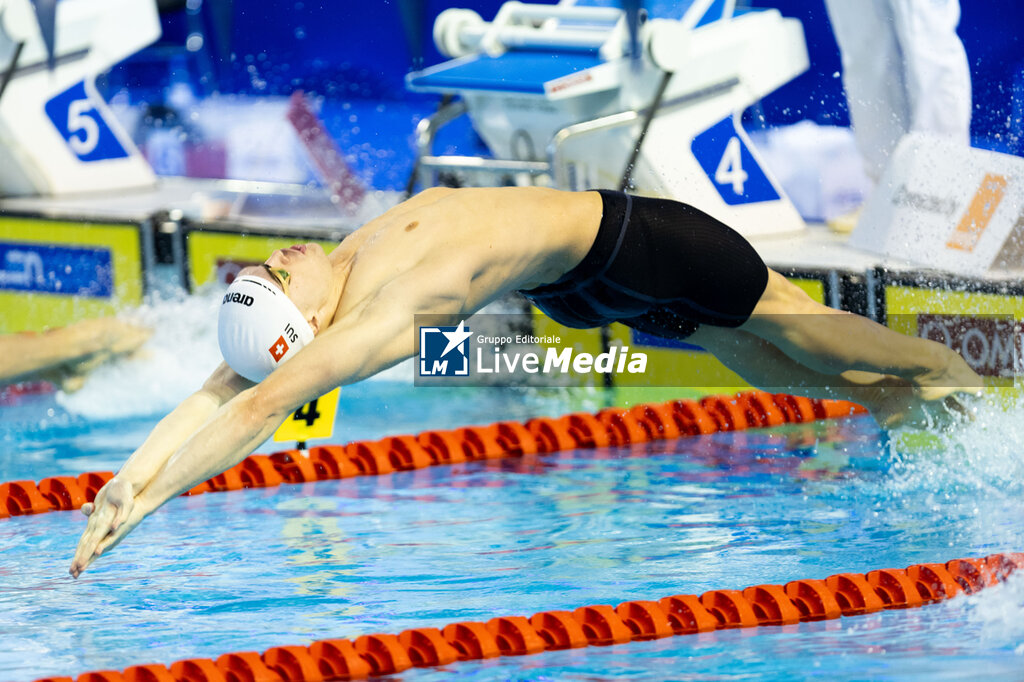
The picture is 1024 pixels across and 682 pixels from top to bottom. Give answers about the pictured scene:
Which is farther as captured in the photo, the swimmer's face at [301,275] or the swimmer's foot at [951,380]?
the swimmer's foot at [951,380]

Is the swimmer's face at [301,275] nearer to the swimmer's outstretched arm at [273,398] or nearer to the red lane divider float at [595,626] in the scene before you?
the swimmer's outstretched arm at [273,398]

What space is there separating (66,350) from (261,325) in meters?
2.33

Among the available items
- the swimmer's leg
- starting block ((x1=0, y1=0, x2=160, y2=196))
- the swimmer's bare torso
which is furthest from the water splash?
starting block ((x1=0, y1=0, x2=160, y2=196))

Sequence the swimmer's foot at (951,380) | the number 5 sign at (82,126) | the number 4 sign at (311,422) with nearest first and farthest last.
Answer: the swimmer's foot at (951,380) → the number 4 sign at (311,422) → the number 5 sign at (82,126)

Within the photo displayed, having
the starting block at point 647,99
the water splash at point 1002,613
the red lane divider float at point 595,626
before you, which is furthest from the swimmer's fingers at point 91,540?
the starting block at point 647,99

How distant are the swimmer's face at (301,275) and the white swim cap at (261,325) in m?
0.03

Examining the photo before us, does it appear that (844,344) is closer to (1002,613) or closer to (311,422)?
(1002,613)

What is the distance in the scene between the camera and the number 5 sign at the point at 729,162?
5598 mm

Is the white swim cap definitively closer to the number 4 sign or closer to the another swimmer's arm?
the another swimmer's arm

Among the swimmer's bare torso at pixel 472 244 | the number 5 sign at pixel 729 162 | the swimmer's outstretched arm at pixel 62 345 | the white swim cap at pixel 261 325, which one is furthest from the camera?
the number 5 sign at pixel 729 162

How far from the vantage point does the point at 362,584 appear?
10.3 ft

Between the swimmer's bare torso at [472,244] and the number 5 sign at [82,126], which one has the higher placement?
the swimmer's bare torso at [472,244]

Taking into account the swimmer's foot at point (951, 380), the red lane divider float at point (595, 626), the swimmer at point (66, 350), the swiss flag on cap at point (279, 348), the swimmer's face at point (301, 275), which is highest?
the swimmer's face at point (301, 275)

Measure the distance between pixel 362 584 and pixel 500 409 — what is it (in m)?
2.20
